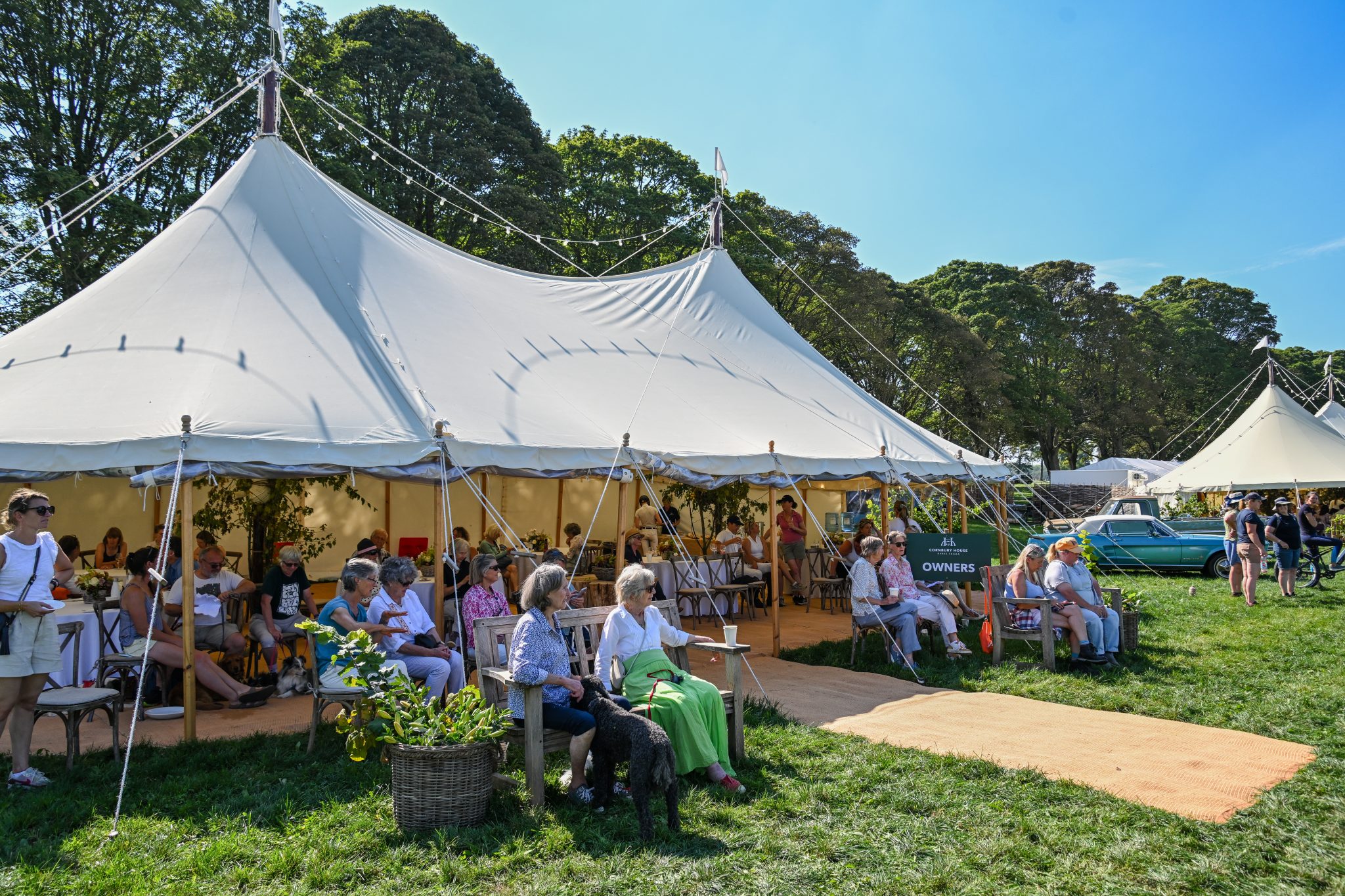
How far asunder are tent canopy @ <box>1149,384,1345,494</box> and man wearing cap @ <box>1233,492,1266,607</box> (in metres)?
9.62

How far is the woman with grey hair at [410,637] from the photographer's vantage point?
17.3 feet

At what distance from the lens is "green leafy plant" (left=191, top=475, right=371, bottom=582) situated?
9148 mm

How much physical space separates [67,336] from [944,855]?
6766 millimetres

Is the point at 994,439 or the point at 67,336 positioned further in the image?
the point at 994,439

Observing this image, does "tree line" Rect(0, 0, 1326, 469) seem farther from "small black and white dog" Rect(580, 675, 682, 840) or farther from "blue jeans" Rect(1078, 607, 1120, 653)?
"small black and white dog" Rect(580, 675, 682, 840)

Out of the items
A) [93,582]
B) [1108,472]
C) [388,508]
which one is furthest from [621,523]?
[1108,472]

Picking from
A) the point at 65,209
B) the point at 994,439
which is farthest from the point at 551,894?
the point at 994,439

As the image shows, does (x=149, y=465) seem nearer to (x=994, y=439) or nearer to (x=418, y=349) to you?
(x=418, y=349)

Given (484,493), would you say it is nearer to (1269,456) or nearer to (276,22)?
(276,22)

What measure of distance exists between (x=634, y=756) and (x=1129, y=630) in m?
5.87

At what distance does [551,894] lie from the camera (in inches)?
125

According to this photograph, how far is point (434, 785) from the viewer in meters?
3.75

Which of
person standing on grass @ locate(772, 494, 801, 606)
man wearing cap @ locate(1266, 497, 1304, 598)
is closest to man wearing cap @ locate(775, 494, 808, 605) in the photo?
person standing on grass @ locate(772, 494, 801, 606)

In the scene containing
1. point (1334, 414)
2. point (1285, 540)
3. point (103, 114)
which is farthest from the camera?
point (1334, 414)
